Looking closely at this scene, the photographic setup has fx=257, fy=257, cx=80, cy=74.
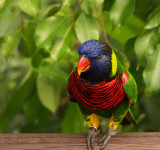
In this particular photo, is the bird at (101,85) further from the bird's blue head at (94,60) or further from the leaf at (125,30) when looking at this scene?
the leaf at (125,30)

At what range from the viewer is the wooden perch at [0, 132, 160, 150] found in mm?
961

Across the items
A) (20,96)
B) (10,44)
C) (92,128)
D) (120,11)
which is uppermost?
(120,11)

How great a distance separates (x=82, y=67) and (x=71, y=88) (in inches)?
8.2

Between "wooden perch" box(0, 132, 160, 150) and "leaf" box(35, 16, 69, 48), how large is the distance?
358 mm

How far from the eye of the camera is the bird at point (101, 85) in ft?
2.71

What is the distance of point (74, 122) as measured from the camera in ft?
5.10

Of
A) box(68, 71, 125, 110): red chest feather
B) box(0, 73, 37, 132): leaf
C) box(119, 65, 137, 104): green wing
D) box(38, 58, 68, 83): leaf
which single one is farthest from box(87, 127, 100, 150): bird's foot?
box(0, 73, 37, 132): leaf

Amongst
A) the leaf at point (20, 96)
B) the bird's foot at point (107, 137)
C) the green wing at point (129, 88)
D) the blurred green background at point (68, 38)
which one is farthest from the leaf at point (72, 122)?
the green wing at point (129, 88)

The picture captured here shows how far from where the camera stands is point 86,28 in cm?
96

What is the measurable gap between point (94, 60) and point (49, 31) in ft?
0.70

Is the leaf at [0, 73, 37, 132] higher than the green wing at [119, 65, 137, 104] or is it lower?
lower

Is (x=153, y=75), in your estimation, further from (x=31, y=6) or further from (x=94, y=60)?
(x=31, y=6)

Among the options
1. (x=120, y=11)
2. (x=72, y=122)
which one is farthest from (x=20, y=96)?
(x=120, y=11)

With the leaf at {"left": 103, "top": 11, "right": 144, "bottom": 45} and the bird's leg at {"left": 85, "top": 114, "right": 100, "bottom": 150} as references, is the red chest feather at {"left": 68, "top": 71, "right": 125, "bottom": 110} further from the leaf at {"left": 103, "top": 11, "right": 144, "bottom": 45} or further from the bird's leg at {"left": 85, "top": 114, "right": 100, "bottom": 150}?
the leaf at {"left": 103, "top": 11, "right": 144, "bottom": 45}
